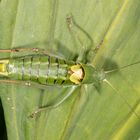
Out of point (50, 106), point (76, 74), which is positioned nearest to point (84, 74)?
point (76, 74)

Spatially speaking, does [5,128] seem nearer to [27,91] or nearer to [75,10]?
[27,91]

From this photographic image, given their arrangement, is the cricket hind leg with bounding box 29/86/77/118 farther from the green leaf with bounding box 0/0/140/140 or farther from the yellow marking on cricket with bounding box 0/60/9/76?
the yellow marking on cricket with bounding box 0/60/9/76

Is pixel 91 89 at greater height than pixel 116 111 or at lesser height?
greater

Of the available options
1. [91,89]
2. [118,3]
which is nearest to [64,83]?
[91,89]

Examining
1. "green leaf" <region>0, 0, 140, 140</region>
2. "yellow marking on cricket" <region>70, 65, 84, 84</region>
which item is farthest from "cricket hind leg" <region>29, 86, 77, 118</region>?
"yellow marking on cricket" <region>70, 65, 84, 84</region>

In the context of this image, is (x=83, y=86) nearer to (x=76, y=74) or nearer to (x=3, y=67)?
(x=76, y=74)

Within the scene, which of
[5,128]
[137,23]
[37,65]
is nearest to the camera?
[137,23]

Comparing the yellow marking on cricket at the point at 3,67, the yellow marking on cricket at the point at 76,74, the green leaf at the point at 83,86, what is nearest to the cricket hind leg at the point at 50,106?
the green leaf at the point at 83,86
